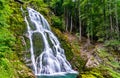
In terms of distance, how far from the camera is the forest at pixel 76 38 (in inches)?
545

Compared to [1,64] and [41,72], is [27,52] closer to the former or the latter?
[41,72]

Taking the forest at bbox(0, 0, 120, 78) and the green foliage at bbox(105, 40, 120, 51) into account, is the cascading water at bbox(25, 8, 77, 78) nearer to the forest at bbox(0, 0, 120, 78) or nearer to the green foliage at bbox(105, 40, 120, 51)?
the forest at bbox(0, 0, 120, 78)

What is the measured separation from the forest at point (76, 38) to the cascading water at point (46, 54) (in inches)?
28.7

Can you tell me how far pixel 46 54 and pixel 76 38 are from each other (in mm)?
13086

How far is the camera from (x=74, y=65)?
23.9m

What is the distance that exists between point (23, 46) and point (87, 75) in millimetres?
5651

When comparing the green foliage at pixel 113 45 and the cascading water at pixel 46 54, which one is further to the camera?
the green foliage at pixel 113 45

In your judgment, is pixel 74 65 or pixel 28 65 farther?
pixel 74 65

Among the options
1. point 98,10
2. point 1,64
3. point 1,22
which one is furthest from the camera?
point 98,10

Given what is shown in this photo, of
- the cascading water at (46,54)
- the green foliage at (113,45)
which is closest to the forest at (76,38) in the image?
the green foliage at (113,45)

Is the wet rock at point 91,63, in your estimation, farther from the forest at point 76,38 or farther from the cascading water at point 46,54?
the cascading water at point 46,54

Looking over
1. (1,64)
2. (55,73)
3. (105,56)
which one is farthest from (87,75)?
(1,64)

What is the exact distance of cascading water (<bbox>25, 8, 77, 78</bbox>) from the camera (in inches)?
829

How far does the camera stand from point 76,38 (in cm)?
3531
